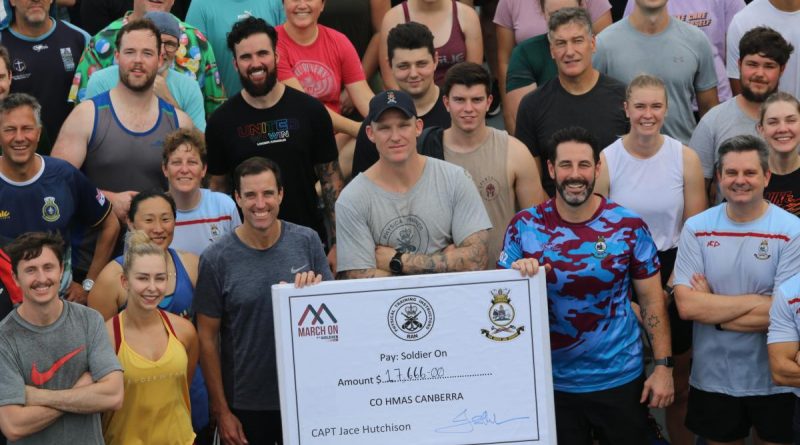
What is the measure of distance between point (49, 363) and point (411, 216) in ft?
7.34

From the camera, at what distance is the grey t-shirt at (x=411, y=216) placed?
309 inches

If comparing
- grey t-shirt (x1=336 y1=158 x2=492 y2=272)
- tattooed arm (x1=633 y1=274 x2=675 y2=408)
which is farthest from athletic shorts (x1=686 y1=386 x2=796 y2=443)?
grey t-shirt (x1=336 y1=158 x2=492 y2=272)

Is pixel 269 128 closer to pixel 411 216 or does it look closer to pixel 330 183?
pixel 330 183

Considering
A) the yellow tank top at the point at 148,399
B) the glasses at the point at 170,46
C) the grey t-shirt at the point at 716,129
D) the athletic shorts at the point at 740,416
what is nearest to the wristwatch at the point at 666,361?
the athletic shorts at the point at 740,416

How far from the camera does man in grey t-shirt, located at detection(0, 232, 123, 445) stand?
682cm

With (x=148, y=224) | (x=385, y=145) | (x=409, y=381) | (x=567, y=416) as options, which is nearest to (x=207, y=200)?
(x=148, y=224)

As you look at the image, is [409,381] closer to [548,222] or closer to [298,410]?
[298,410]

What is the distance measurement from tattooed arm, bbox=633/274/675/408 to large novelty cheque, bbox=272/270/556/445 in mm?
697

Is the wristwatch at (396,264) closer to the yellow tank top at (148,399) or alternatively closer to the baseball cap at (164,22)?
the yellow tank top at (148,399)

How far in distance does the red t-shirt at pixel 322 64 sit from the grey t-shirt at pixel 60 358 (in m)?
3.32

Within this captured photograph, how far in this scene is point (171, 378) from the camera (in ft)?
23.8

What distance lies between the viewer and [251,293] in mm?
7656

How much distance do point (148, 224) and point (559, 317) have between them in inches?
96.8

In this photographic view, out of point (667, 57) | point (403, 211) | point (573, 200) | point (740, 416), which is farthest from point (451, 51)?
point (740, 416)
